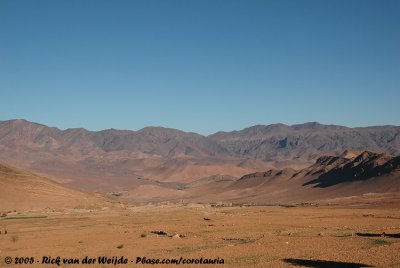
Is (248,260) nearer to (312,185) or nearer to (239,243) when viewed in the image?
(239,243)

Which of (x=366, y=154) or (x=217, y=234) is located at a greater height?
(x=366, y=154)

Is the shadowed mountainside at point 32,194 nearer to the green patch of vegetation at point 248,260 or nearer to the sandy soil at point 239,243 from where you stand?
the sandy soil at point 239,243

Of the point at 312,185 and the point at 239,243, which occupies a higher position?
the point at 312,185

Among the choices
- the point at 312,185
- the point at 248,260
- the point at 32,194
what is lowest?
the point at 248,260

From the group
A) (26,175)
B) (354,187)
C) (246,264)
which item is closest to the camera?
(246,264)

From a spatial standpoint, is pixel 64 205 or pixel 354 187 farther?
pixel 354 187

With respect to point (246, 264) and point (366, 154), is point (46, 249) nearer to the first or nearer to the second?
point (246, 264)

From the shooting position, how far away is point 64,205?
7619 cm

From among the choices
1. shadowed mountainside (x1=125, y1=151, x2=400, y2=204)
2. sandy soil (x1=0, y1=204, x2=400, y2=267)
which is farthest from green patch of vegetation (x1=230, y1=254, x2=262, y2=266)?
shadowed mountainside (x1=125, y1=151, x2=400, y2=204)

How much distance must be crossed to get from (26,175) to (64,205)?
1200cm

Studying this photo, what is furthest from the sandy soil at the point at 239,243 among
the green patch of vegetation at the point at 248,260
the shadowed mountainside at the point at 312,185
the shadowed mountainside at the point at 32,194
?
the shadowed mountainside at the point at 312,185

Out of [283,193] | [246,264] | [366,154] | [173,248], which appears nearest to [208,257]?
[246,264]

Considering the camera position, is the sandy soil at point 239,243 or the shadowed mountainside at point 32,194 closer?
the sandy soil at point 239,243

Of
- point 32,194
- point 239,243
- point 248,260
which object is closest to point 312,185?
point 32,194
